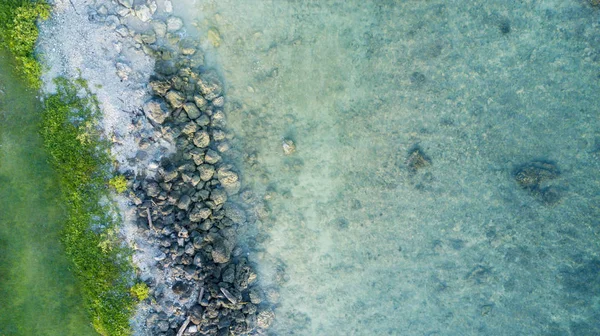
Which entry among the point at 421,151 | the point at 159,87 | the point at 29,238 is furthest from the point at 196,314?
the point at 421,151

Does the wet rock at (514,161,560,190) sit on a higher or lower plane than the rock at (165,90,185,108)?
higher

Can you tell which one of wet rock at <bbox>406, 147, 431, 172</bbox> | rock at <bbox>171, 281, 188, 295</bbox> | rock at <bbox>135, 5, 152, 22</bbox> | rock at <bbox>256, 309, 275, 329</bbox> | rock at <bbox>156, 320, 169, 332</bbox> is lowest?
rock at <bbox>156, 320, 169, 332</bbox>

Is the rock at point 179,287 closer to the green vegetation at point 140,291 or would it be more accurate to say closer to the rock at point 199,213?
the green vegetation at point 140,291

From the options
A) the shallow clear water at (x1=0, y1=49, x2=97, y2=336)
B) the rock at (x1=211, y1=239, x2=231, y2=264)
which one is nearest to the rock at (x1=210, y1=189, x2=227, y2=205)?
the rock at (x1=211, y1=239, x2=231, y2=264)

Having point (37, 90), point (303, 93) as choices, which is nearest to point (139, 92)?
point (37, 90)

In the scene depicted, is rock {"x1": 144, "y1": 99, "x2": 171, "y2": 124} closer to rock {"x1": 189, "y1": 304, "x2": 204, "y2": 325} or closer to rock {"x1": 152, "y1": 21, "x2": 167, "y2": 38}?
rock {"x1": 152, "y1": 21, "x2": 167, "y2": 38}

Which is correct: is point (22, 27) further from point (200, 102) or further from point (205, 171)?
point (205, 171)
